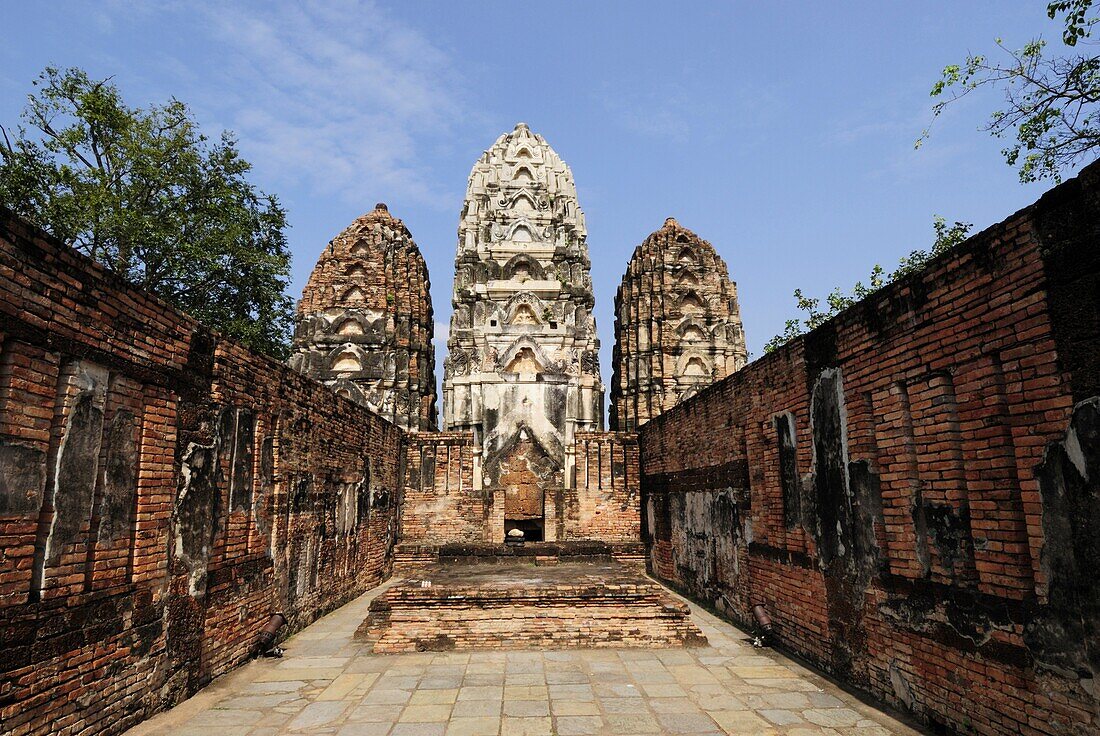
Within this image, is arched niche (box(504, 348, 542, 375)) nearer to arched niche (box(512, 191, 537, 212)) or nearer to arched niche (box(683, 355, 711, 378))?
arched niche (box(512, 191, 537, 212))

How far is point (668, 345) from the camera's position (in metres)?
29.7

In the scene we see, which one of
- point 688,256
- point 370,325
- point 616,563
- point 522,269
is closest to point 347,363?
point 370,325

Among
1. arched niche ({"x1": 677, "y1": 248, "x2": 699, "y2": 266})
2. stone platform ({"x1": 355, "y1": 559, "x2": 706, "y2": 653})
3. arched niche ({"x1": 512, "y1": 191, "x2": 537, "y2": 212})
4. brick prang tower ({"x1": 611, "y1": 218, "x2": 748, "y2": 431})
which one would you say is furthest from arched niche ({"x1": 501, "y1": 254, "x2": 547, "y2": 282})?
stone platform ({"x1": 355, "y1": 559, "x2": 706, "y2": 653})

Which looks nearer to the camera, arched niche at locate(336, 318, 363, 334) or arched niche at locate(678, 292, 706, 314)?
arched niche at locate(336, 318, 363, 334)

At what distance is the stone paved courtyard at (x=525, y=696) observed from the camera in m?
5.48

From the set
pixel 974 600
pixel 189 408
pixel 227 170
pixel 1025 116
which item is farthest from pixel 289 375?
pixel 227 170

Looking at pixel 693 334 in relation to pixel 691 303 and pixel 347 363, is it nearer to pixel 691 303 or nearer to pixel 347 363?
pixel 691 303

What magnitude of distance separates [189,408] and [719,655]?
250 inches

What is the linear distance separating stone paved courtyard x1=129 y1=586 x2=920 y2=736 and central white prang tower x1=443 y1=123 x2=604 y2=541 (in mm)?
7987

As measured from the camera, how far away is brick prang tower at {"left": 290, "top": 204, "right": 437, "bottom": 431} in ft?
83.2

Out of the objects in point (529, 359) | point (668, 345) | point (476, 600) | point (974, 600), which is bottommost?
point (476, 600)

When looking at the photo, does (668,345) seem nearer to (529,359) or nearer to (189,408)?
(529,359)

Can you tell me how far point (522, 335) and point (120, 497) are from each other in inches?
664

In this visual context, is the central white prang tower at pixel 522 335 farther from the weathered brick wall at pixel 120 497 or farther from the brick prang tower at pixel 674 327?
the weathered brick wall at pixel 120 497
